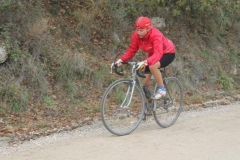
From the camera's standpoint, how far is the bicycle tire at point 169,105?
22.2ft

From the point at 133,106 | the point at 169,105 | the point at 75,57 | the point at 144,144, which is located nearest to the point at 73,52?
the point at 75,57

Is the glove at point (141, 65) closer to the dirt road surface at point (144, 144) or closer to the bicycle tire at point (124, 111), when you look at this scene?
the bicycle tire at point (124, 111)

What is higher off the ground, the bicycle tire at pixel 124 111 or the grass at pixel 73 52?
the grass at pixel 73 52

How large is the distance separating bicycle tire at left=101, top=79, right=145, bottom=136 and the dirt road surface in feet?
0.47

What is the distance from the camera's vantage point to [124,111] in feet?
21.6

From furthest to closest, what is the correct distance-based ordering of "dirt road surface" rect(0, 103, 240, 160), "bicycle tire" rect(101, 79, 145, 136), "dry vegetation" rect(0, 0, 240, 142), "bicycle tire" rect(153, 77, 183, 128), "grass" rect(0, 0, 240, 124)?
"grass" rect(0, 0, 240, 124), "dry vegetation" rect(0, 0, 240, 142), "bicycle tire" rect(153, 77, 183, 128), "bicycle tire" rect(101, 79, 145, 136), "dirt road surface" rect(0, 103, 240, 160)

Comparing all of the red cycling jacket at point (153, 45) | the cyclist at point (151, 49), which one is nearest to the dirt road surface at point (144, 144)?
the cyclist at point (151, 49)

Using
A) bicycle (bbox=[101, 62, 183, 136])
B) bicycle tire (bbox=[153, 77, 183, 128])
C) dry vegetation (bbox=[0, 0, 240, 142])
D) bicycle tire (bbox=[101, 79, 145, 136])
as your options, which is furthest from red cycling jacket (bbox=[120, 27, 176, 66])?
dry vegetation (bbox=[0, 0, 240, 142])

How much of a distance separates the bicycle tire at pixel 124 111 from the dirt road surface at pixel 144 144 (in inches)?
5.7

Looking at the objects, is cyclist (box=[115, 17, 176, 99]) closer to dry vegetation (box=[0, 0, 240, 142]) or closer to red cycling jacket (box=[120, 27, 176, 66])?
red cycling jacket (box=[120, 27, 176, 66])

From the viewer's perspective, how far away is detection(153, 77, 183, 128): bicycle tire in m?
6.77

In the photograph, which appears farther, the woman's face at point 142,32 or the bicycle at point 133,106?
the bicycle at point 133,106

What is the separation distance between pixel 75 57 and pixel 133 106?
2.10 meters

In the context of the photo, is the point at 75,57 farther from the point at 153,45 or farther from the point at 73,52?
the point at 153,45
